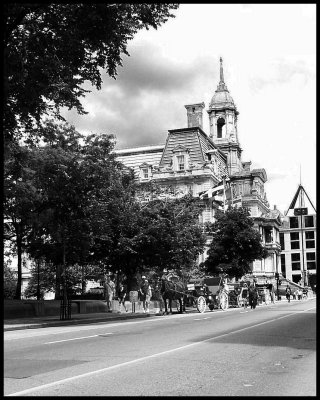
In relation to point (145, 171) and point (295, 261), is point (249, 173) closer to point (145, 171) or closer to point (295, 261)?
point (145, 171)

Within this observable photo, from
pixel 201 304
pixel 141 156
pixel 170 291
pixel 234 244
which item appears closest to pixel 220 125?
pixel 141 156

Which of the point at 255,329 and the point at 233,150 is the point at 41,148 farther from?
the point at 233,150

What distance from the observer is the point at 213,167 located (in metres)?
87.8

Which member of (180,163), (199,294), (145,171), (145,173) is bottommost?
(199,294)

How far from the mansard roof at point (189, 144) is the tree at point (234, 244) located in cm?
2495

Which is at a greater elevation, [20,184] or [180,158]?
[180,158]

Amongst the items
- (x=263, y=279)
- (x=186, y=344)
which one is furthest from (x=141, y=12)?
(x=263, y=279)

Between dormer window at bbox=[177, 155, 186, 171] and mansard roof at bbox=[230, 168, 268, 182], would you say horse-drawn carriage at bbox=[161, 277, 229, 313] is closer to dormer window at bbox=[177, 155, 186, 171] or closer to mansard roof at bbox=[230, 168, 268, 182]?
dormer window at bbox=[177, 155, 186, 171]

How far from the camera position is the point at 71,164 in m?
27.9

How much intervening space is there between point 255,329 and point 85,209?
12362mm

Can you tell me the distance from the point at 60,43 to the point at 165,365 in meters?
9.73

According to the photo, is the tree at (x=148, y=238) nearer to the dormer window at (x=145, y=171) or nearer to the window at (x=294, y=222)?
the dormer window at (x=145, y=171)

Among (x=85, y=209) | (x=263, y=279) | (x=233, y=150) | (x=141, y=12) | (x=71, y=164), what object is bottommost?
(x=263, y=279)

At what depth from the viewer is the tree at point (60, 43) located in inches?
593
